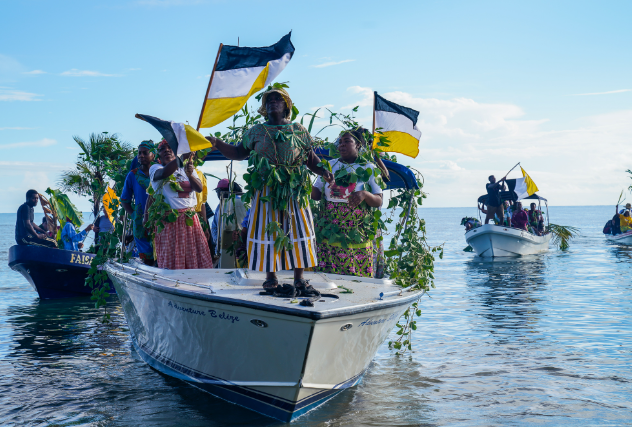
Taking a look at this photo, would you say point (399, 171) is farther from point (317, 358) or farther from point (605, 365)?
point (605, 365)

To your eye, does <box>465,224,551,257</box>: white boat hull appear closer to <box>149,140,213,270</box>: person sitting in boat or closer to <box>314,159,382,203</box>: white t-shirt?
<box>314,159,382,203</box>: white t-shirt

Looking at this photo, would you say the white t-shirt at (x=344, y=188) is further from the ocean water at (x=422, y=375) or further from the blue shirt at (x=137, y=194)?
the blue shirt at (x=137, y=194)

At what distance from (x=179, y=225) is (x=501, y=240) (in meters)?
18.9

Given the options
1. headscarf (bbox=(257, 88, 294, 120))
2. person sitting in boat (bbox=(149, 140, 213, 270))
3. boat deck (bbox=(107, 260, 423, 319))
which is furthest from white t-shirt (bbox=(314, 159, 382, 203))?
person sitting in boat (bbox=(149, 140, 213, 270))

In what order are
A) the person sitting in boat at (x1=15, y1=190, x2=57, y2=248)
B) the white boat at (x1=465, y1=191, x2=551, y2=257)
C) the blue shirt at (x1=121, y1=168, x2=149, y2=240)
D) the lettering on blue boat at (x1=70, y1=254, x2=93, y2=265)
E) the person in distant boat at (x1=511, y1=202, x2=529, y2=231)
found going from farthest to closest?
the person in distant boat at (x1=511, y1=202, x2=529, y2=231) → the white boat at (x1=465, y1=191, x2=551, y2=257) → the person sitting in boat at (x1=15, y1=190, x2=57, y2=248) → the lettering on blue boat at (x1=70, y1=254, x2=93, y2=265) → the blue shirt at (x1=121, y1=168, x2=149, y2=240)

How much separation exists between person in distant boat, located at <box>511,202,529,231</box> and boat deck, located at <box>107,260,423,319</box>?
19.1 meters

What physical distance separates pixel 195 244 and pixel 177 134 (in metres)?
1.81

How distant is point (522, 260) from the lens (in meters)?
22.5

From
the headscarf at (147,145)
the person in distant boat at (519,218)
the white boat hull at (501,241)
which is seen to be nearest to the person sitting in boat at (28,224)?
the headscarf at (147,145)

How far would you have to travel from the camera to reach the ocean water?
16.3 feet

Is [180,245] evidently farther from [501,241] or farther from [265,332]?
[501,241]

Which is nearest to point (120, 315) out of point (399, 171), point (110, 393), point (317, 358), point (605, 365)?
point (110, 393)

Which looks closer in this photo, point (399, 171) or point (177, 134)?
point (177, 134)

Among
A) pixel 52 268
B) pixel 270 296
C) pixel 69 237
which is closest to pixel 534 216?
pixel 69 237
